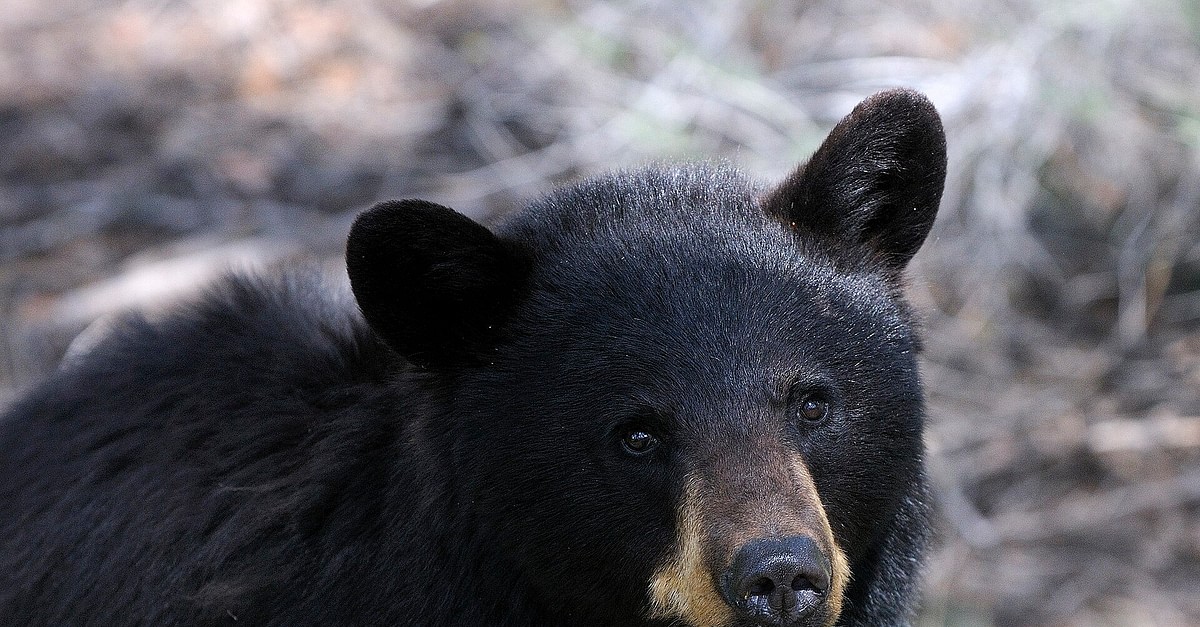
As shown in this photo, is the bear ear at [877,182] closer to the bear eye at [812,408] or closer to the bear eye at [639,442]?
the bear eye at [812,408]

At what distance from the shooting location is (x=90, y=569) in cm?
327

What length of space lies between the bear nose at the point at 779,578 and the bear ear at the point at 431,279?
81cm

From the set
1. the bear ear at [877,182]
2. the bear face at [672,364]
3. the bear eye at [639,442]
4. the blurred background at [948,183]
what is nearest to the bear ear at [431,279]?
the bear face at [672,364]

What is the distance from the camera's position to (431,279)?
2.88m

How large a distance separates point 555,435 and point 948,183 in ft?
13.6

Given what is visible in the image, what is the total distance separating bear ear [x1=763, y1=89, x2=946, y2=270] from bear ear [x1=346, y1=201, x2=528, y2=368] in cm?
66

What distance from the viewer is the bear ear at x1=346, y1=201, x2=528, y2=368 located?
109 inches

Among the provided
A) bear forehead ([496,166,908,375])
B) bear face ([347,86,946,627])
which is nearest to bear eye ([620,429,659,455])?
bear face ([347,86,946,627])

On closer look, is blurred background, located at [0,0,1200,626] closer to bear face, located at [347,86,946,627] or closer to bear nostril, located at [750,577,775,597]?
bear face, located at [347,86,946,627]

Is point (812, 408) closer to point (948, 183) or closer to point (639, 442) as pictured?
point (639, 442)

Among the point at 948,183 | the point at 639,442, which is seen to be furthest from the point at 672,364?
the point at 948,183

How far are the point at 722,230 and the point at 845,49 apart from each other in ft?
14.8

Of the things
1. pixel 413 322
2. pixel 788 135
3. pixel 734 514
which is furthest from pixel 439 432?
pixel 788 135

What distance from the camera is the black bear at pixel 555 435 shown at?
2.71 metres
